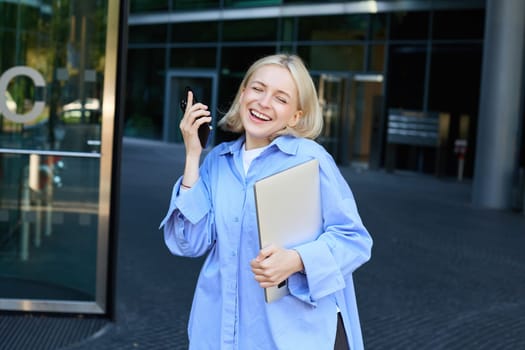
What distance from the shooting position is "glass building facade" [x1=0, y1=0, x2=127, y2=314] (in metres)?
6.25

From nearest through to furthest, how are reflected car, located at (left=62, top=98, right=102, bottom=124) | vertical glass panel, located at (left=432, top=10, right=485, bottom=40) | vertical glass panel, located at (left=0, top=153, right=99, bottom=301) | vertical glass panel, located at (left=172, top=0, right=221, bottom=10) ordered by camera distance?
reflected car, located at (left=62, top=98, right=102, bottom=124), vertical glass panel, located at (left=0, top=153, right=99, bottom=301), vertical glass panel, located at (left=432, top=10, right=485, bottom=40), vertical glass panel, located at (left=172, top=0, right=221, bottom=10)

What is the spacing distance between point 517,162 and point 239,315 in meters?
12.5

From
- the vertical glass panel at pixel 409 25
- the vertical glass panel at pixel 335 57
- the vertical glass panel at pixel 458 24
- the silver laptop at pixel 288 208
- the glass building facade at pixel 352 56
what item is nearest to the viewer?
the silver laptop at pixel 288 208

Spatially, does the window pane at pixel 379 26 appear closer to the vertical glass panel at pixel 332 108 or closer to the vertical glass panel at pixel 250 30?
the vertical glass panel at pixel 332 108

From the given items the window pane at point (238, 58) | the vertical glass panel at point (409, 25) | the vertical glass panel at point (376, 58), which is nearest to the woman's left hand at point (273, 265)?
the vertical glass panel at point (409, 25)

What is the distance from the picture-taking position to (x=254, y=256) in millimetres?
2305

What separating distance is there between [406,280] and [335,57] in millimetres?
15260

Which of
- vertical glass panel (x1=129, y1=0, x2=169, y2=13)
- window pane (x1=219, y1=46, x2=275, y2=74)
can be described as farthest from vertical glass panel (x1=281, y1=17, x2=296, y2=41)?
vertical glass panel (x1=129, y1=0, x2=169, y2=13)

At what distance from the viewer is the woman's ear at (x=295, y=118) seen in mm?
2377

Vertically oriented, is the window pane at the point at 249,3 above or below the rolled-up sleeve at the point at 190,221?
above

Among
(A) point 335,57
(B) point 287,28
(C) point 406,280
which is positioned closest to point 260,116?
(C) point 406,280

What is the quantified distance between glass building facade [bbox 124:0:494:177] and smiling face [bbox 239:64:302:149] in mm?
18268

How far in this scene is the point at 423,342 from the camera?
19.0 feet

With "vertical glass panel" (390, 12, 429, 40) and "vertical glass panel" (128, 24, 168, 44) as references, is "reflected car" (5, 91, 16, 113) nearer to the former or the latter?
"vertical glass panel" (390, 12, 429, 40)
